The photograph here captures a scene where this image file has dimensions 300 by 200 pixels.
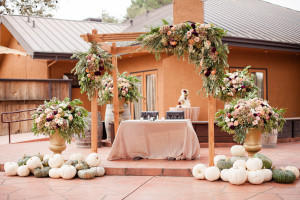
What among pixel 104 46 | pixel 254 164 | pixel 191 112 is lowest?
pixel 254 164

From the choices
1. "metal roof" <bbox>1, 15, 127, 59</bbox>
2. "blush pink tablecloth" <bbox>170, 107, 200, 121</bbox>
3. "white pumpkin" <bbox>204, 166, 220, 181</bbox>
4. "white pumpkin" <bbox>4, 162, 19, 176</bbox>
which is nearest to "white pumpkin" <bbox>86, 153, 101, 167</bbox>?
"white pumpkin" <bbox>4, 162, 19, 176</bbox>

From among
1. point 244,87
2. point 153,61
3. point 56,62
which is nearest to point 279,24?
point 153,61

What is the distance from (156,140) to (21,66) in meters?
11.7

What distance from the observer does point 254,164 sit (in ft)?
18.4

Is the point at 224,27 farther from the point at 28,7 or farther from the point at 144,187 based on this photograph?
the point at 28,7

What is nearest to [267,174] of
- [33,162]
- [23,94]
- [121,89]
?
[33,162]

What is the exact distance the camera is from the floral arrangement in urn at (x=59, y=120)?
6.82 meters

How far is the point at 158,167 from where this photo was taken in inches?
254

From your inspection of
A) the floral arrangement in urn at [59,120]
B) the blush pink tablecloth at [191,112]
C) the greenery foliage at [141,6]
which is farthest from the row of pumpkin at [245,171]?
the greenery foliage at [141,6]

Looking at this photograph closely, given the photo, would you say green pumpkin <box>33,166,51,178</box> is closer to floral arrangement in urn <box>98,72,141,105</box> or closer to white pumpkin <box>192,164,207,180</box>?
white pumpkin <box>192,164,207,180</box>

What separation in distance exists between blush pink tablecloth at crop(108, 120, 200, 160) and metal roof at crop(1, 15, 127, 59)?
281 inches

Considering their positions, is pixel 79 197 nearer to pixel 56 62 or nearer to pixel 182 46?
pixel 182 46

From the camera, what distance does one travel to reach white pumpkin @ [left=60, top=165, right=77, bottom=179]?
6.18 meters

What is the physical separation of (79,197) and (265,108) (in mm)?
3453
